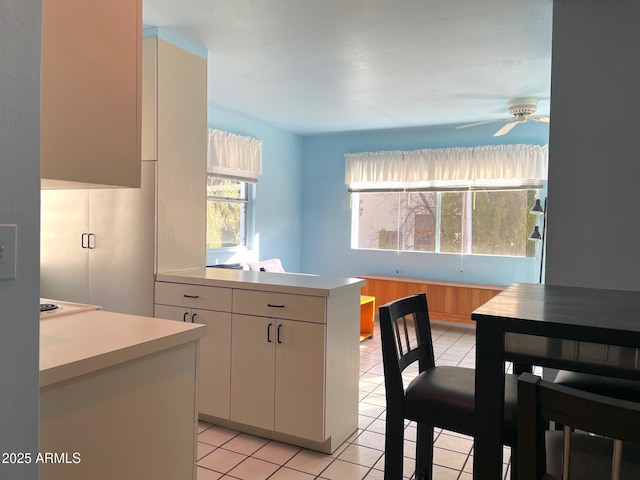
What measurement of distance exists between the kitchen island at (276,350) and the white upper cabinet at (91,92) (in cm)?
130

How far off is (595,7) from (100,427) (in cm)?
296

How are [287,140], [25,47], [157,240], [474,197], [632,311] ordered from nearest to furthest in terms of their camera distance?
[25,47] → [632,311] → [157,240] → [474,197] → [287,140]

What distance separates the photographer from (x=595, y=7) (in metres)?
2.46

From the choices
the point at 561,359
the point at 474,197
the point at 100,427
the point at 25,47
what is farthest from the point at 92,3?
the point at 474,197

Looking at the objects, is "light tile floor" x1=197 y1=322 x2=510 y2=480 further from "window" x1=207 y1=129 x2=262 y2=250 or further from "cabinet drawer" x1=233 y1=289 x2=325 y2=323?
"window" x1=207 y1=129 x2=262 y2=250

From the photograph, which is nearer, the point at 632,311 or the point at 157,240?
the point at 632,311

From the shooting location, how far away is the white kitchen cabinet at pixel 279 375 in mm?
2441

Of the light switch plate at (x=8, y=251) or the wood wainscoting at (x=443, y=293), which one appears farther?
the wood wainscoting at (x=443, y=293)

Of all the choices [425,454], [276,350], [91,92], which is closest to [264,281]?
[276,350]

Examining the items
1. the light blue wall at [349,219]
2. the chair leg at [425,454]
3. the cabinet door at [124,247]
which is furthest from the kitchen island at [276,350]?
the light blue wall at [349,219]

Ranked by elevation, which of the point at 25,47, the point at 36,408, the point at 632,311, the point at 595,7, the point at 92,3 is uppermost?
the point at 595,7

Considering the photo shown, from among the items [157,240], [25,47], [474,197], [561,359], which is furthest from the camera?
[474,197]

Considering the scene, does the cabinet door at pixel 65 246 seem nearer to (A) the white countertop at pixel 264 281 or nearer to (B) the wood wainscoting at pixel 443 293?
(A) the white countertop at pixel 264 281

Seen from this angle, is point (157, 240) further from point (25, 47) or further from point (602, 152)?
point (602, 152)
